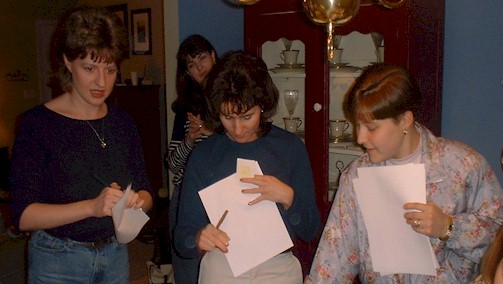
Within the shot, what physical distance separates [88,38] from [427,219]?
99 cm

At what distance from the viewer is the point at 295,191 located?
1473mm

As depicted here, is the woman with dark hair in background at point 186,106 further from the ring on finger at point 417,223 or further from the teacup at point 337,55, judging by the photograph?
the ring on finger at point 417,223

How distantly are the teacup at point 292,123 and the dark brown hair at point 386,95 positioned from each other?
4.06 feet

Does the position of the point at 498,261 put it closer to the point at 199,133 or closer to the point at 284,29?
the point at 199,133

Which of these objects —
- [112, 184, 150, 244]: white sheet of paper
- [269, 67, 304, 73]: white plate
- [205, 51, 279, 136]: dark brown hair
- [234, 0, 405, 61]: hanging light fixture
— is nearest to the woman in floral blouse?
[205, 51, 279, 136]: dark brown hair

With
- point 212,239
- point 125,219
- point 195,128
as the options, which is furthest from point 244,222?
point 195,128

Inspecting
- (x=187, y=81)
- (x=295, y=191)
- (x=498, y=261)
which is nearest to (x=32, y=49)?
(x=187, y=81)

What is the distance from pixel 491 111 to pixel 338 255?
129 centimetres

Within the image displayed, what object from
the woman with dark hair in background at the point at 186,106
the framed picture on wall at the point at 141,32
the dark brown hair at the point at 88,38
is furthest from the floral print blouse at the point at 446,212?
the framed picture on wall at the point at 141,32

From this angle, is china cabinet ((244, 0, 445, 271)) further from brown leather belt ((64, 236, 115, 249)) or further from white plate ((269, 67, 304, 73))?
brown leather belt ((64, 236, 115, 249))

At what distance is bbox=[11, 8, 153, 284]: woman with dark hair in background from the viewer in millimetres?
1303

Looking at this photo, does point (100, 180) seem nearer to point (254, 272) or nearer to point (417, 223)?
point (254, 272)

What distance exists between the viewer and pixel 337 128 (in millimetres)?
2578

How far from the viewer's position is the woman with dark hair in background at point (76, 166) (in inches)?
51.3
